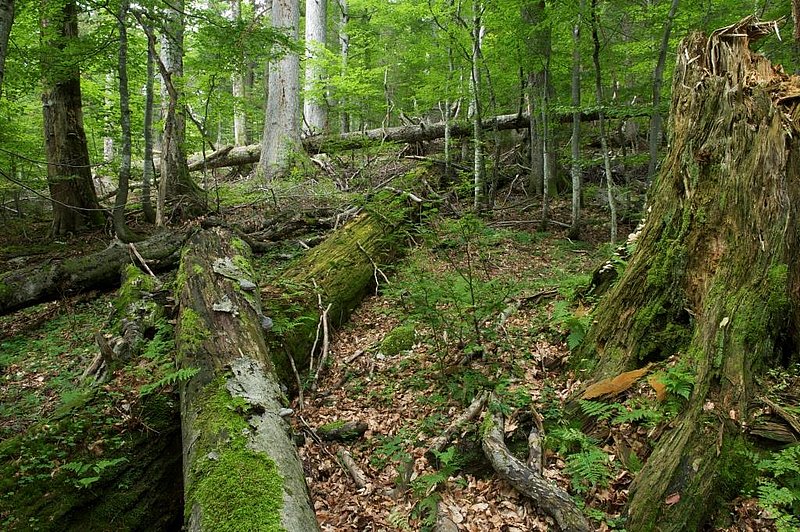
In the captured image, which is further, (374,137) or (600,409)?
(374,137)

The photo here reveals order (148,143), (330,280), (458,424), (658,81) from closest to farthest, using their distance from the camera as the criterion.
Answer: (458,424) → (330,280) → (658,81) → (148,143)

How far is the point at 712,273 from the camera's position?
11.2ft

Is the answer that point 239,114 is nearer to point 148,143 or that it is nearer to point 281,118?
point 281,118

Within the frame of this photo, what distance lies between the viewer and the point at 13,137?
11.6 metres

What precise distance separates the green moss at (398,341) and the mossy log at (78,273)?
134 inches

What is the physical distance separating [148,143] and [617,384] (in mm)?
9108

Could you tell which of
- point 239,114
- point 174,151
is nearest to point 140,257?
point 174,151

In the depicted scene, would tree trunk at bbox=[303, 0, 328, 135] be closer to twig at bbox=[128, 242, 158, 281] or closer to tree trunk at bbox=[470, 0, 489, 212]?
tree trunk at bbox=[470, 0, 489, 212]

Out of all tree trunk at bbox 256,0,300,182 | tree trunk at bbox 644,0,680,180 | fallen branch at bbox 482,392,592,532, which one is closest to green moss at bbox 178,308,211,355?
fallen branch at bbox 482,392,592,532

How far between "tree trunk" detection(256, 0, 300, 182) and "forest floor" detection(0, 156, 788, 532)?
6.26 meters

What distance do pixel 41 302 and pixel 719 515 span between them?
8.52m

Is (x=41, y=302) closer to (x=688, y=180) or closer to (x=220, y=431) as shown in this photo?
(x=220, y=431)

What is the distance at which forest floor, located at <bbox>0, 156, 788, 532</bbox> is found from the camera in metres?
3.20

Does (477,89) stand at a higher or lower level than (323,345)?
higher
